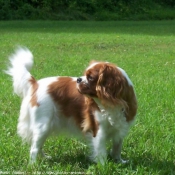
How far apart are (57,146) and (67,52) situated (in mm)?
9685

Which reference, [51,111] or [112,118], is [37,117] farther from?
[112,118]

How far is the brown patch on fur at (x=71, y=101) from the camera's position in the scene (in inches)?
184

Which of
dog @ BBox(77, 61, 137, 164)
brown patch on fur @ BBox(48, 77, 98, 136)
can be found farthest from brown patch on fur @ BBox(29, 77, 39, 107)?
dog @ BBox(77, 61, 137, 164)

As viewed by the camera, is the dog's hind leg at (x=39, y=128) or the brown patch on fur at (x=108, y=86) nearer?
the brown patch on fur at (x=108, y=86)

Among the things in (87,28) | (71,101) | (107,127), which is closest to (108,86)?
(107,127)

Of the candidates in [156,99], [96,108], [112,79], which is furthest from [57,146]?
[156,99]

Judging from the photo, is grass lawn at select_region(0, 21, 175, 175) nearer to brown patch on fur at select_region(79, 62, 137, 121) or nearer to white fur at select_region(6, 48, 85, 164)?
white fur at select_region(6, 48, 85, 164)

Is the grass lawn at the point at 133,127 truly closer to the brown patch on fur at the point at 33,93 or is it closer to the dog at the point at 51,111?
the dog at the point at 51,111

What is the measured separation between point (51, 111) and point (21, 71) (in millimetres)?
654

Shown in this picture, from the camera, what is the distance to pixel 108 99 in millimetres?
4336

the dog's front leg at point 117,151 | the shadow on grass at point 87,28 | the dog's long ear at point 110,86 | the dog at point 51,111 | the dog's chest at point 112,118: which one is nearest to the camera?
the dog's long ear at point 110,86

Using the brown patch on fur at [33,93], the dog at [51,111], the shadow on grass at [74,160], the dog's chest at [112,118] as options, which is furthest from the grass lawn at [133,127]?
the brown patch on fur at [33,93]

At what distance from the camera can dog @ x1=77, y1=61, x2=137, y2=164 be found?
438 centimetres

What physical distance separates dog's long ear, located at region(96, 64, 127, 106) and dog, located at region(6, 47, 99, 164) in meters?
0.23
